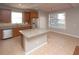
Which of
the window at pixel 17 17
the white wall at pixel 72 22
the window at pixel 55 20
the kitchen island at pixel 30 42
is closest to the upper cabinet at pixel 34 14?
the window at pixel 17 17

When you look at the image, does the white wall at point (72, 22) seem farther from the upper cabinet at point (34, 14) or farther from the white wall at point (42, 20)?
the upper cabinet at point (34, 14)

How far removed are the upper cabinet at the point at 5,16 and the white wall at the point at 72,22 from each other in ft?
9.49

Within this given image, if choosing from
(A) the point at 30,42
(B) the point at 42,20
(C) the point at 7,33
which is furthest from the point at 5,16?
(A) the point at 30,42

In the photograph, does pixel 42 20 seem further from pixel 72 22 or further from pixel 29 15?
pixel 72 22

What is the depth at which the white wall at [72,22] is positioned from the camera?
5718 mm

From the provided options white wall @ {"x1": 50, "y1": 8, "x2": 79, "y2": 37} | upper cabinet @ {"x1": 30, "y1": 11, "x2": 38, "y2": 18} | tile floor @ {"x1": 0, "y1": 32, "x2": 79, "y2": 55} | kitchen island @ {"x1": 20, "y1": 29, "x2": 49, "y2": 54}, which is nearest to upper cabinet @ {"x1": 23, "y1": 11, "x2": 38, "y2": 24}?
upper cabinet @ {"x1": 30, "y1": 11, "x2": 38, "y2": 18}

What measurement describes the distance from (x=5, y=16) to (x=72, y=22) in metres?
3.56

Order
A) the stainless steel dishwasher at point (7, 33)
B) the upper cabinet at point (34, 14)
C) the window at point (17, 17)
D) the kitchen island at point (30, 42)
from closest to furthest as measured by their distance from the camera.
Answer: the kitchen island at point (30, 42) < the stainless steel dishwasher at point (7, 33) < the window at point (17, 17) < the upper cabinet at point (34, 14)

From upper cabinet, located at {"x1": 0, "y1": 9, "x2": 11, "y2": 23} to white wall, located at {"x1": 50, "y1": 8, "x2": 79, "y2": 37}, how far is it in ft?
9.49

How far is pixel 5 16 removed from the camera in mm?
5602

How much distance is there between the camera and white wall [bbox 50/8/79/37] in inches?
225

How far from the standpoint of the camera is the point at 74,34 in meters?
5.86
